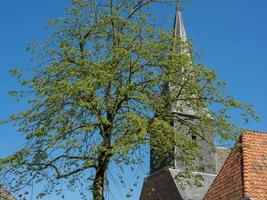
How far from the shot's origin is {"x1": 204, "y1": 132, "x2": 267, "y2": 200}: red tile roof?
15844 mm

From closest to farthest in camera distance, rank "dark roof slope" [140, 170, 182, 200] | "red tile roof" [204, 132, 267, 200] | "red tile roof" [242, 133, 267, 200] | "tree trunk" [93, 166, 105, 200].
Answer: "tree trunk" [93, 166, 105, 200] < "red tile roof" [242, 133, 267, 200] < "red tile roof" [204, 132, 267, 200] < "dark roof slope" [140, 170, 182, 200]

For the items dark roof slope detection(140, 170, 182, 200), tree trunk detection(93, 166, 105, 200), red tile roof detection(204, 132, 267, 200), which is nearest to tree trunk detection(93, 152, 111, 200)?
tree trunk detection(93, 166, 105, 200)

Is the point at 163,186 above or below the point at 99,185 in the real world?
above

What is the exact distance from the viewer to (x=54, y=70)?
15.4 meters

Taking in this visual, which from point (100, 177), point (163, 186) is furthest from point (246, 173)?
point (163, 186)

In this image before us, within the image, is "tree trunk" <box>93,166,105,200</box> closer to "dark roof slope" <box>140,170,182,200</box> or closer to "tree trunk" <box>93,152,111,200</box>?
"tree trunk" <box>93,152,111,200</box>

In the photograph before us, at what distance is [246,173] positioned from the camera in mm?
16375

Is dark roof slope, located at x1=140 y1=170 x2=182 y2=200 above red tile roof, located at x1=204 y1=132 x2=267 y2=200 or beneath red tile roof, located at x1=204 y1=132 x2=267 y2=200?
above

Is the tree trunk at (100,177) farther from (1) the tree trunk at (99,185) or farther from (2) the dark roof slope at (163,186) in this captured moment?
(2) the dark roof slope at (163,186)

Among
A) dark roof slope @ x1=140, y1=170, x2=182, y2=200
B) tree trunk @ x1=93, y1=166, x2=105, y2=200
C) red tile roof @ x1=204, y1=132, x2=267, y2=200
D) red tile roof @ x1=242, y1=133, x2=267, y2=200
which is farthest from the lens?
dark roof slope @ x1=140, y1=170, x2=182, y2=200

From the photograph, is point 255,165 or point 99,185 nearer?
point 99,185

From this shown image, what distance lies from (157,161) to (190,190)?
59.7ft

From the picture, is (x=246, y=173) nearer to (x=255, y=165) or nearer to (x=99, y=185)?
(x=255, y=165)

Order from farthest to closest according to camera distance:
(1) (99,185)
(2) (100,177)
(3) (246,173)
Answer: (3) (246,173)
(2) (100,177)
(1) (99,185)
